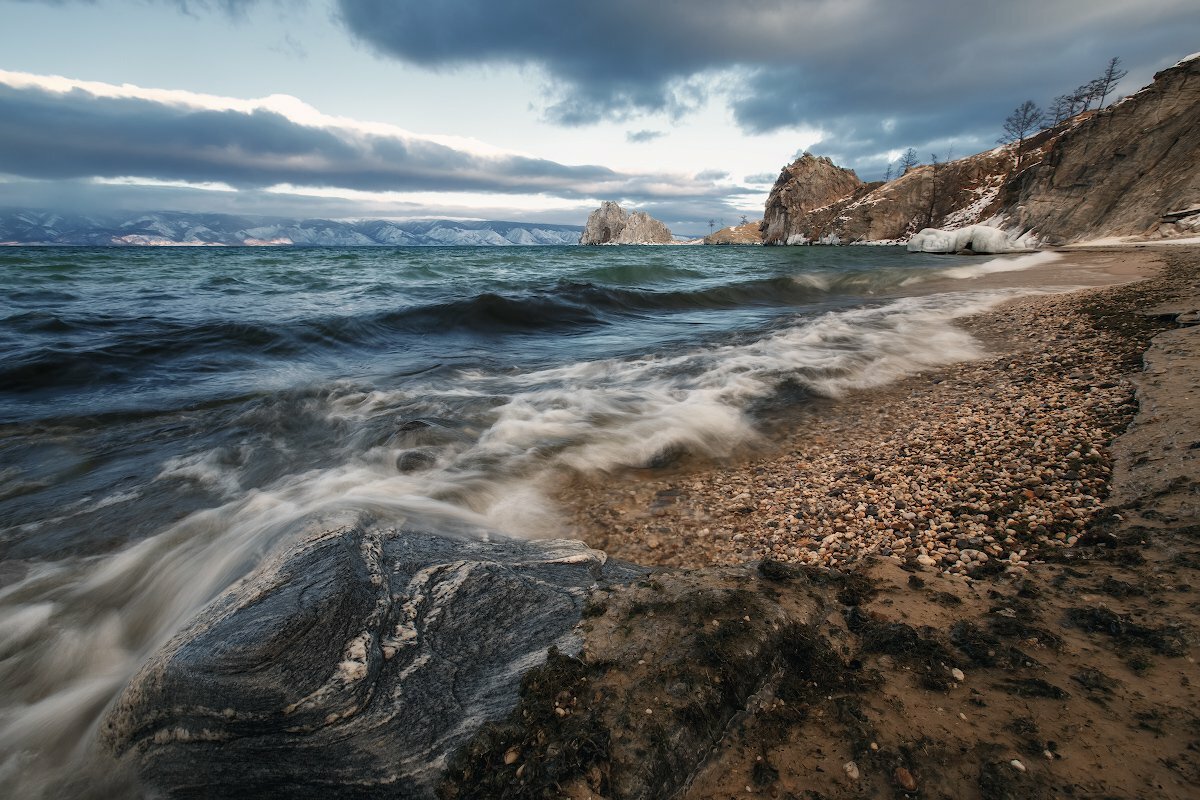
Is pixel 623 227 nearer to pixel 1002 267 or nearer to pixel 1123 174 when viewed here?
pixel 1123 174

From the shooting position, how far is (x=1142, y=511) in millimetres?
2795

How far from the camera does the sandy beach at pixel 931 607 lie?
63.3 inches

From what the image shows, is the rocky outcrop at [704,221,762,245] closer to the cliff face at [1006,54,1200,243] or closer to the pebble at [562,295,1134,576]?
the cliff face at [1006,54,1200,243]

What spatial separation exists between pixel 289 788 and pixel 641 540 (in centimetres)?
238

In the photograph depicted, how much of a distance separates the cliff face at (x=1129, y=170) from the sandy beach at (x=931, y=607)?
88.3ft

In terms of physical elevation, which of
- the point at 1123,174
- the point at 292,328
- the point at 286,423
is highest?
the point at 1123,174

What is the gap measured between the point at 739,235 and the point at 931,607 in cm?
13457

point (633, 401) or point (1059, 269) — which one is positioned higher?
point (1059, 269)

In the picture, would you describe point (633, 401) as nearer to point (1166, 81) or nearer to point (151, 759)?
point (151, 759)

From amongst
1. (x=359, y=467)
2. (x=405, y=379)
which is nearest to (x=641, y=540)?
(x=359, y=467)

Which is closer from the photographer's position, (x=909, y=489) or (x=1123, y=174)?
(x=909, y=489)

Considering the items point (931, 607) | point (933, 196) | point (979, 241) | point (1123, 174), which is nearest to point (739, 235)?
point (933, 196)

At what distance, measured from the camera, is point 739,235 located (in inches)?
4958

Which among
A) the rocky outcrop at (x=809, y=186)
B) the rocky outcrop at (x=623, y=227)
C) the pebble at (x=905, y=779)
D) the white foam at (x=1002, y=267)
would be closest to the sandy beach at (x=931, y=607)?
the pebble at (x=905, y=779)
